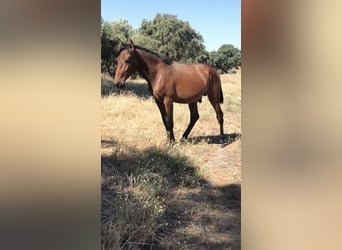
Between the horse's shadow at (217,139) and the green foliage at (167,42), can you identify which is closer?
the green foliage at (167,42)

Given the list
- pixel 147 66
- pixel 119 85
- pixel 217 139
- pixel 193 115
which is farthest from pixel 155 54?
pixel 217 139

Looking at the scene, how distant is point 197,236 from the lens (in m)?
1.70

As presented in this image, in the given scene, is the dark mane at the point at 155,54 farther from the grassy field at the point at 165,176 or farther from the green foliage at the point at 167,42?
the grassy field at the point at 165,176

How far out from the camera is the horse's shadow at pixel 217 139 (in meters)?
1.77

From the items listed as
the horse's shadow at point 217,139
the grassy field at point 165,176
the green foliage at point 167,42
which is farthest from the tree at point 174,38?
the horse's shadow at point 217,139

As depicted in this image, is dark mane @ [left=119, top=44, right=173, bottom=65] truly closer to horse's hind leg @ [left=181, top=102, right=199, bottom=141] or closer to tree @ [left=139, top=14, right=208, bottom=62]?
tree @ [left=139, top=14, right=208, bottom=62]

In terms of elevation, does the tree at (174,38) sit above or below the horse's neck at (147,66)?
above

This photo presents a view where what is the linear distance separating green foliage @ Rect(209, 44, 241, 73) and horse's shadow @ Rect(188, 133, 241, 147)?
28 centimetres

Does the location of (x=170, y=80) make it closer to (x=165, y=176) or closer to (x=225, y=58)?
(x=225, y=58)
